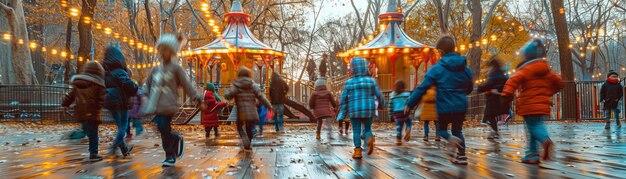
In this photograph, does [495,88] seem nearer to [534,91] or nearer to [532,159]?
[534,91]

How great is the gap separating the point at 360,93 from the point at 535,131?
2174 mm

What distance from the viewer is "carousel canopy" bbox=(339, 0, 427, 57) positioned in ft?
82.7

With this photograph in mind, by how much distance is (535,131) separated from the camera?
592 cm

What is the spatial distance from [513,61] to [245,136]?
38366 mm

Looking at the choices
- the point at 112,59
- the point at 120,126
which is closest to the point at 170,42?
the point at 120,126

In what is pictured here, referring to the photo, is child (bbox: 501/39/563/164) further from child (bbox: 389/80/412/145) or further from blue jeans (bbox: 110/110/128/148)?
blue jeans (bbox: 110/110/128/148)

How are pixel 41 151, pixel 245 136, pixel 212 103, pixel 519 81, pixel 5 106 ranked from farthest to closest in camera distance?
pixel 5 106, pixel 212 103, pixel 41 151, pixel 245 136, pixel 519 81

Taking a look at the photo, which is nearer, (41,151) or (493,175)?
(493,175)

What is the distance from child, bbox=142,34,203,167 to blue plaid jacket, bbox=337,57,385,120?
2.09m

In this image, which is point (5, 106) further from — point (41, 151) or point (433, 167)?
point (433, 167)

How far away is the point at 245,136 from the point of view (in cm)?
778

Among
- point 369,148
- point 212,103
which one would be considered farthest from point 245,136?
point 212,103

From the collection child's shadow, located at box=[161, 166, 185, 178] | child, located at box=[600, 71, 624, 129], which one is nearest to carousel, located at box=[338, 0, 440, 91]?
child, located at box=[600, 71, 624, 129]

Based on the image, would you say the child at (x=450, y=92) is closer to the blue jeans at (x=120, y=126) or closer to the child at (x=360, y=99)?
the child at (x=360, y=99)
